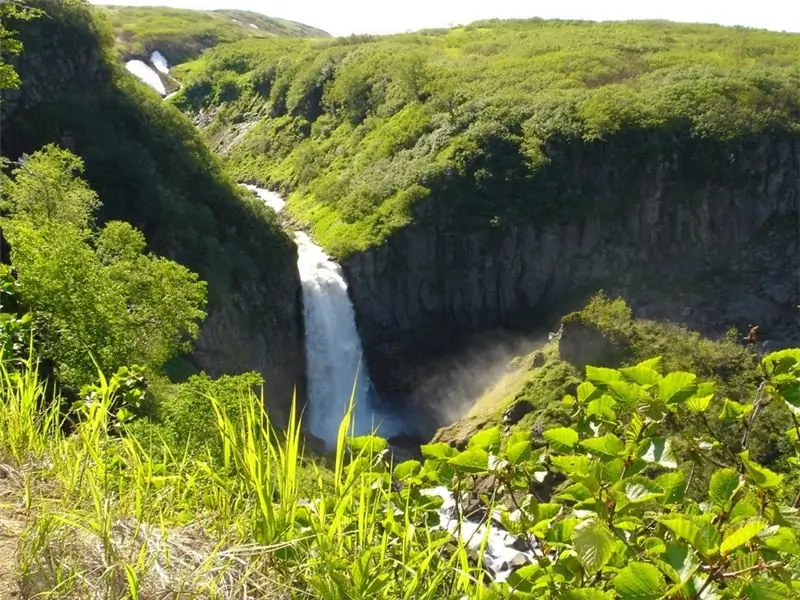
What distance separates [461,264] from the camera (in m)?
58.9

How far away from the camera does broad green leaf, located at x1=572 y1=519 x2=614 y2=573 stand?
Result: 2.70m

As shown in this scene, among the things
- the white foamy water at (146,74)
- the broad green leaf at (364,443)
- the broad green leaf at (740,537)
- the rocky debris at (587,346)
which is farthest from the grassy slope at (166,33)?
the broad green leaf at (740,537)

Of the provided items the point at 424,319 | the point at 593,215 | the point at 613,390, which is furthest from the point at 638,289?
the point at 613,390

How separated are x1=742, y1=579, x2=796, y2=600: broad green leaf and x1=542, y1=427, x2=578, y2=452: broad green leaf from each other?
3.17 feet

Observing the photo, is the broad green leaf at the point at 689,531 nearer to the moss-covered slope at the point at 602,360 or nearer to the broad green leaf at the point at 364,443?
the broad green leaf at the point at 364,443

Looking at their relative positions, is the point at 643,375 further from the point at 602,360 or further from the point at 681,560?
the point at 602,360

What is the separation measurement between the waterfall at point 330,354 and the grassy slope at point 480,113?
12.5 ft

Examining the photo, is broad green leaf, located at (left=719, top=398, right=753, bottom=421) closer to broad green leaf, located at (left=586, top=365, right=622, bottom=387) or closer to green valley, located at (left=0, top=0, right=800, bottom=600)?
green valley, located at (left=0, top=0, right=800, bottom=600)

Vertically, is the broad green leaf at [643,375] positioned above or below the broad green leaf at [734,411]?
above

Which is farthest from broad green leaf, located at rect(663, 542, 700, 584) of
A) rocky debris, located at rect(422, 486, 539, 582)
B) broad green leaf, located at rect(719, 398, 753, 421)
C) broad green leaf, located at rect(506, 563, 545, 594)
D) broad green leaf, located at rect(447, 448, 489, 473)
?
broad green leaf, located at rect(719, 398, 753, 421)

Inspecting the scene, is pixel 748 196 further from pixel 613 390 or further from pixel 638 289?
pixel 613 390

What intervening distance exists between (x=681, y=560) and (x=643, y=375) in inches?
36.3

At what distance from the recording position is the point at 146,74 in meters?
128

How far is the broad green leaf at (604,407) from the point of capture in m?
3.45
